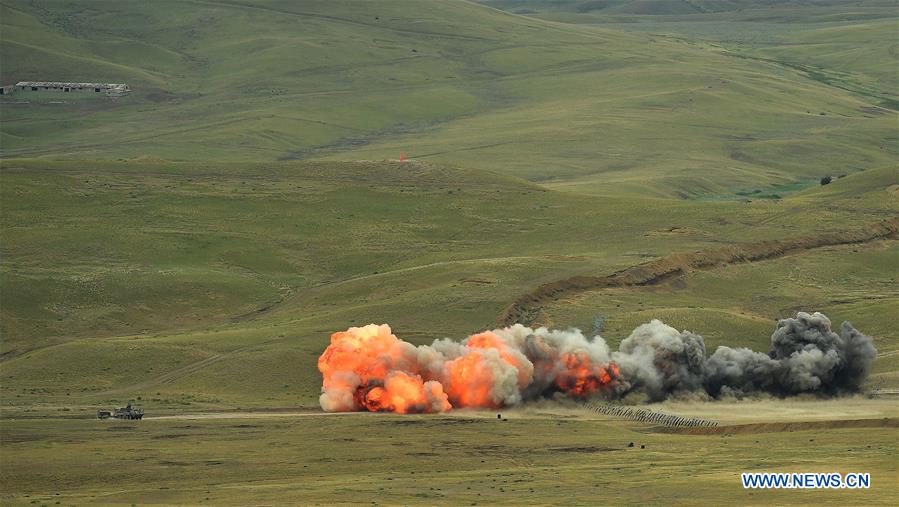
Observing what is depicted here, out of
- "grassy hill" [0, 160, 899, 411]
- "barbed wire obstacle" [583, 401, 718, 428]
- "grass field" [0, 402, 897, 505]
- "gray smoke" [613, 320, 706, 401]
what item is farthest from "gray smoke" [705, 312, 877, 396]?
"barbed wire obstacle" [583, 401, 718, 428]

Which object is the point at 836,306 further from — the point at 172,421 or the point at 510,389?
the point at 172,421

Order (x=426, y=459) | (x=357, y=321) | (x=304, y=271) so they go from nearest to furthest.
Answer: (x=426, y=459)
(x=357, y=321)
(x=304, y=271)

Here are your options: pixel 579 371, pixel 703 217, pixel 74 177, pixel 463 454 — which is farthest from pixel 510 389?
Result: pixel 74 177

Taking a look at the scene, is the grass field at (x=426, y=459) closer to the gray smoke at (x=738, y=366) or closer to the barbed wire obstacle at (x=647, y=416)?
the barbed wire obstacle at (x=647, y=416)

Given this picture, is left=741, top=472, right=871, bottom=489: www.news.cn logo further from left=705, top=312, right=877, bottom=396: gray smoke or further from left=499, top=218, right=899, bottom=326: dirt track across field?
left=499, top=218, right=899, bottom=326: dirt track across field

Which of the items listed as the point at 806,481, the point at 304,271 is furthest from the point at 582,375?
the point at 304,271

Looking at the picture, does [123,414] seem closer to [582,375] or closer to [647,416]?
[582,375]
